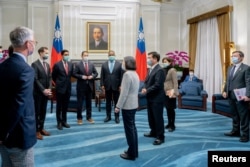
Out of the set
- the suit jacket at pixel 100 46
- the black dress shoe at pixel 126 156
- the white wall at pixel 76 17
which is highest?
the white wall at pixel 76 17

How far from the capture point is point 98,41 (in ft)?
32.6

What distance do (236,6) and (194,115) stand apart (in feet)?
10.3

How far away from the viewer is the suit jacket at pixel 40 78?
14.6ft

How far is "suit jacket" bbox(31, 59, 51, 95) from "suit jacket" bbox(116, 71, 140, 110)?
5.34 ft

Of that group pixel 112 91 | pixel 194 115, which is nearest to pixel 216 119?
pixel 194 115

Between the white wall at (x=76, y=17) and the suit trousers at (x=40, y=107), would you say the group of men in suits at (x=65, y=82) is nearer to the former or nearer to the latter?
the suit trousers at (x=40, y=107)

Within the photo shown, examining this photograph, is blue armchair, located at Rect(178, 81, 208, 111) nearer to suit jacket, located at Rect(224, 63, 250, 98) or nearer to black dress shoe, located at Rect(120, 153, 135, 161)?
suit jacket, located at Rect(224, 63, 250, 98)

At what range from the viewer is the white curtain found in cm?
856

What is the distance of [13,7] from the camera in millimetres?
9766

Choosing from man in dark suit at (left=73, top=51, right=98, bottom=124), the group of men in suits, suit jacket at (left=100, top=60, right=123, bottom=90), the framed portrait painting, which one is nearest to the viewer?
the group of men in suits

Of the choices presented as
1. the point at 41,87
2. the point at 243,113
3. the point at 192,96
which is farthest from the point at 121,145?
the point at 192,96

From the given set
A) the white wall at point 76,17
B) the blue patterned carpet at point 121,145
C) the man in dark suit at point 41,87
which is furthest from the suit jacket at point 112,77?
the white wall at point 76,17

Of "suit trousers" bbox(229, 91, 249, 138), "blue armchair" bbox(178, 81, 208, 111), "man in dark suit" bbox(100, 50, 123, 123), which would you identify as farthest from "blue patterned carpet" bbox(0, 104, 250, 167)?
"blue armchair" bbox(178, 81, 208, 111)

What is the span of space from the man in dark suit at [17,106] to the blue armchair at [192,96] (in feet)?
20.5
